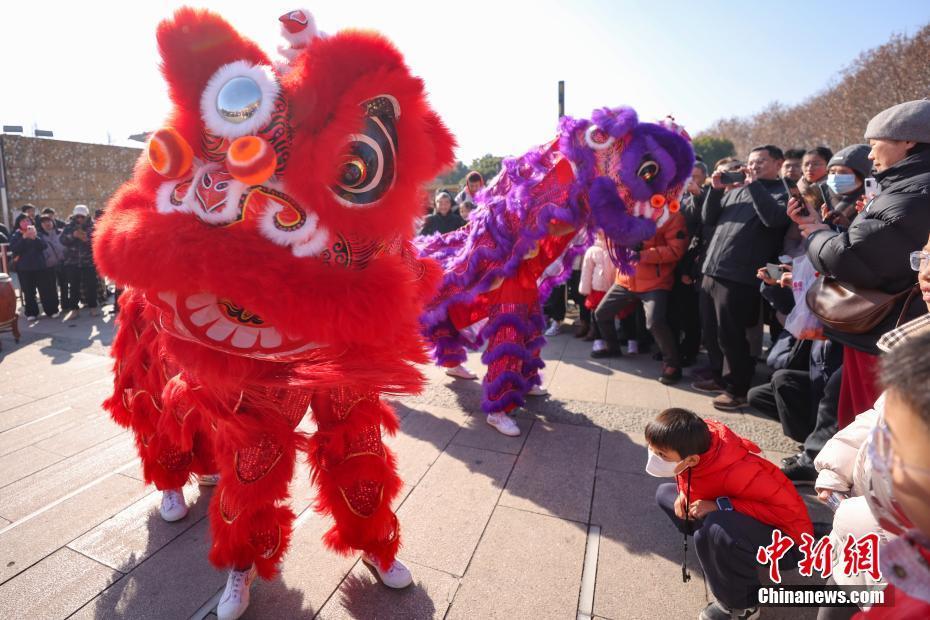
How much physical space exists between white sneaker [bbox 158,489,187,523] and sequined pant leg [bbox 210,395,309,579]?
0.82 metres

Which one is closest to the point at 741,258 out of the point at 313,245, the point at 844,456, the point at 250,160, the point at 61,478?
the point at 844,456

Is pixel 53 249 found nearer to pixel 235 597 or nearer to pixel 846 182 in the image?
pixel 235 597

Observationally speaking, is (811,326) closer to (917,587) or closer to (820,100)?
(917,587)

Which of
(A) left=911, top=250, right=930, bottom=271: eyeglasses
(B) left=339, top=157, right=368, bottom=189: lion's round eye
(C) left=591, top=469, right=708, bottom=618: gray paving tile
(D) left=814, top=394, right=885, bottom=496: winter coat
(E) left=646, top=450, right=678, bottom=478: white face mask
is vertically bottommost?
(C) left=591, top=469, right=708, bottom=618: gray paving tile

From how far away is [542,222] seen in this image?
2.83 metres

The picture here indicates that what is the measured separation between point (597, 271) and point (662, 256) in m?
0.81

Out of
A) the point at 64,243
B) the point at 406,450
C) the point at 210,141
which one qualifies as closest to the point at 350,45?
the point at 210,141

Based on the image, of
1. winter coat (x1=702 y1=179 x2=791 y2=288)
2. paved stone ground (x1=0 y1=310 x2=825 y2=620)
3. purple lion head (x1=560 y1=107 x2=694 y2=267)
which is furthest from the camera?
winter coat (x1=702 y1=179 x2=791 y2=288)

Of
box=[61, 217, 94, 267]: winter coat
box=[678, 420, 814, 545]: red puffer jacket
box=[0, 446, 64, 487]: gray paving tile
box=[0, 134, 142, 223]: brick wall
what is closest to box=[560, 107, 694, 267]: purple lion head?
box=[678, 420, 814, 545]: red puffer jacket

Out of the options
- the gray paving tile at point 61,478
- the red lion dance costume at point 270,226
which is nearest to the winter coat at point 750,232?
the red lion dance costume at point 270,226

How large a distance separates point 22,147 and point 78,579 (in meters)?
16.6

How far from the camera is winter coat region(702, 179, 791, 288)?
3254mm

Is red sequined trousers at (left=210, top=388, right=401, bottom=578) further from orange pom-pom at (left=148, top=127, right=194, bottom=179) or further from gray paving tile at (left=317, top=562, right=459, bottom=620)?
orange pom-pom at (left=148, top=127, right=194, bottom=179)

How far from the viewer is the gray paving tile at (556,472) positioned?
2.36m
